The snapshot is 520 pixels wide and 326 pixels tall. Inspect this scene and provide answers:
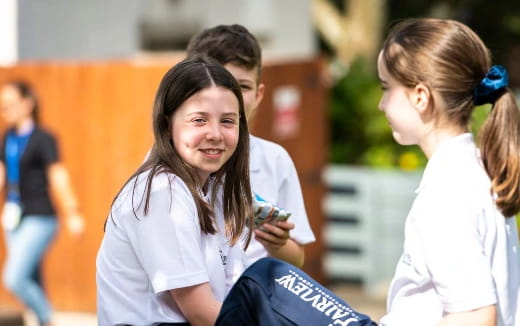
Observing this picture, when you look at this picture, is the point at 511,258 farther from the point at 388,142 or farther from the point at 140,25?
the point at 388,142

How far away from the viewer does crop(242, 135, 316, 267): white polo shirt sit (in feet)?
12.3

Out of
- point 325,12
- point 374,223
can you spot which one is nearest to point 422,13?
point 325,12

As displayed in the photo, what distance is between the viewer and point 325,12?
1877 cm

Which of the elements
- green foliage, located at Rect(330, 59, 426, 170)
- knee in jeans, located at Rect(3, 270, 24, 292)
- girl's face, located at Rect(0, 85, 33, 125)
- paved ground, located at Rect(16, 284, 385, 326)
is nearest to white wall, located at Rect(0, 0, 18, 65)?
girl's face, located at Rect(0, 85, 33, 125)

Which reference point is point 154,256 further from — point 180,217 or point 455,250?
point 455,250

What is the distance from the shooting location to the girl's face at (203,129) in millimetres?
2918

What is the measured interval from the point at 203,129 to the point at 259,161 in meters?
0.88

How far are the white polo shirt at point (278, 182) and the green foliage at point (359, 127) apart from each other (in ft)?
24.4

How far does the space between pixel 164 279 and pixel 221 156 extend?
15.1 inches

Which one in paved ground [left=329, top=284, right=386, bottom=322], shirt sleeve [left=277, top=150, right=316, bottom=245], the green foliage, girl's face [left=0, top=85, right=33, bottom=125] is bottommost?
paved ground [left=329, top=284, right=386, bottom=322]

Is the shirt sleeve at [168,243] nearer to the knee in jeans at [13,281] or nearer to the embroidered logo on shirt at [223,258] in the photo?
the embroidered logo on shirt at [223,258]

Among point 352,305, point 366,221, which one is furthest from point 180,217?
point 366,221

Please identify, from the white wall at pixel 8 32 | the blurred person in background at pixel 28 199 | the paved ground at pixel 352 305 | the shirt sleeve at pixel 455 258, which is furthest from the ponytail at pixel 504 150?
the white wall at pixel 8 32

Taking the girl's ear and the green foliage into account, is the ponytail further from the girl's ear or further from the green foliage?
the green foliage
